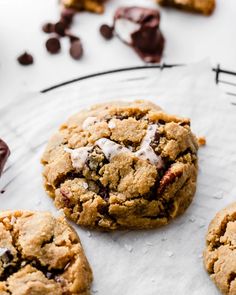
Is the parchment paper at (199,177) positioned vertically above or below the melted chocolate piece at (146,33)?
below

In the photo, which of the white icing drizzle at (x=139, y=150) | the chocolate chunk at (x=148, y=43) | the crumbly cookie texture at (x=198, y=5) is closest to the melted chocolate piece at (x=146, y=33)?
the chocolate chunk at (x=148, y=43)

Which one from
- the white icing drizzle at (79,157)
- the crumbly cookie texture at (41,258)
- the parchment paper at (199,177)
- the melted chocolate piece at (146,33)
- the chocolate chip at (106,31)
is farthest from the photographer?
the chocolate chip at (106,31)

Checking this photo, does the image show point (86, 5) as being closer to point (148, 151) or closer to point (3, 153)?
point (3, 153)

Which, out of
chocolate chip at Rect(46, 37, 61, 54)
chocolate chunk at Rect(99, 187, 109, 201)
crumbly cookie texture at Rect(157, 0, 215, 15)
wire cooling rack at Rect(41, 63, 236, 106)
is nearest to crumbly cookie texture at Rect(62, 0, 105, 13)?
chocolate chip at Rect(46, 37, 61, 54)

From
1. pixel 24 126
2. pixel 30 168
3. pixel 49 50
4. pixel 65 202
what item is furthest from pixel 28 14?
pixel 65 202

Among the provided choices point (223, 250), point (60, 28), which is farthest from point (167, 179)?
point (60, 28)

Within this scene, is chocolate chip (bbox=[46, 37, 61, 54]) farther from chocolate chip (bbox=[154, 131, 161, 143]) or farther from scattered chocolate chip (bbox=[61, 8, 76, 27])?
chocolate chip (bbox=[154, 131, 161, 143])

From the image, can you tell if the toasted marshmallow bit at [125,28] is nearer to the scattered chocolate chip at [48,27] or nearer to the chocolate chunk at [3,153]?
the scattered chocolate chip at [48,27]
